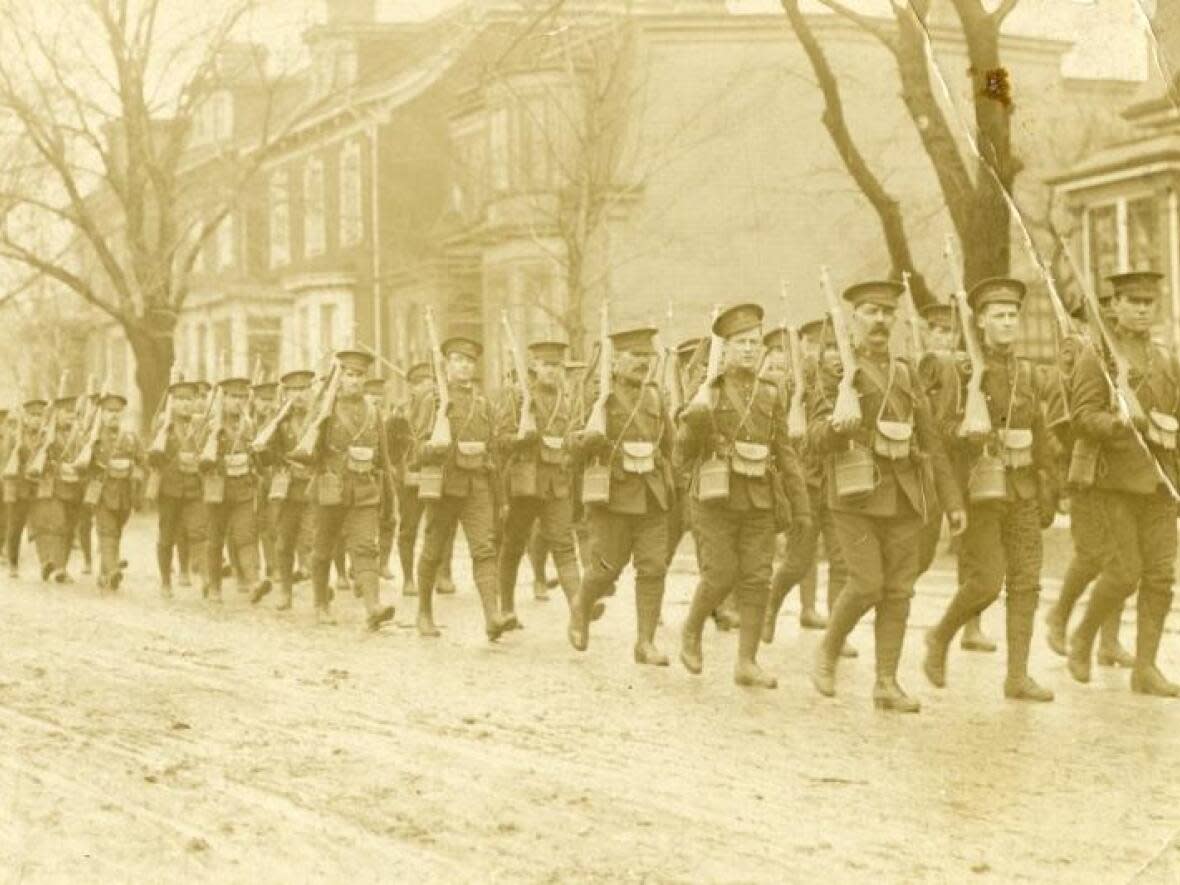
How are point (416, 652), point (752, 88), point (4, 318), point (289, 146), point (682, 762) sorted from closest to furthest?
point (682, 762) < point (416, 652) < point (752, 88) < point (289, 146) < point (4, 318)

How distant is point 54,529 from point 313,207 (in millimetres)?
17832

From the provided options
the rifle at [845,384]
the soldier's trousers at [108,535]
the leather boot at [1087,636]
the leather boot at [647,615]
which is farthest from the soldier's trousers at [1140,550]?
the soldier's trousers at [108,535]

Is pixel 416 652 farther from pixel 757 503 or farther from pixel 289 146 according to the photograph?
pixel 289 146

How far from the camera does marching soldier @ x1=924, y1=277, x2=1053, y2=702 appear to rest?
28.5 ft

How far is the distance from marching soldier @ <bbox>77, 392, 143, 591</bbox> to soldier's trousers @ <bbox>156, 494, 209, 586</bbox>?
0.47 meters

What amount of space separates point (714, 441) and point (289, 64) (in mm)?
25415

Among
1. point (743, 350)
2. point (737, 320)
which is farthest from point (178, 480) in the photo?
point (737, 320)

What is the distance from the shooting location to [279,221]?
40.9 metres

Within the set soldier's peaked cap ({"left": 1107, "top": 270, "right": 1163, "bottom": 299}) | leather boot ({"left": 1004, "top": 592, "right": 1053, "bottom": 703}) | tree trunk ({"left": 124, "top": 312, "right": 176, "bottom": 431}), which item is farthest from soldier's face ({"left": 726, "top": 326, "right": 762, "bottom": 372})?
tree trunk ({"left": 124, "top": 312, "right": 176, "bottom": 431})

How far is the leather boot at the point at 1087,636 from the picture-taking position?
29.0 feet

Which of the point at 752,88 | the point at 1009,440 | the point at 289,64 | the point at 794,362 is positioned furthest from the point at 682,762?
the point at 289,64

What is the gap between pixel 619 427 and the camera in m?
10.9

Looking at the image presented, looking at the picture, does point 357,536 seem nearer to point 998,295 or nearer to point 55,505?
point 998,295

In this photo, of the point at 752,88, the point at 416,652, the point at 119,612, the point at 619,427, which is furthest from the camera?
the point at 752,88
